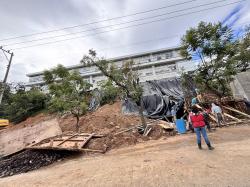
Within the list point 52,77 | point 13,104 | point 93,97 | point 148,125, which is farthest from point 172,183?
point 13,104

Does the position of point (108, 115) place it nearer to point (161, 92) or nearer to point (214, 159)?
point (161, 92)

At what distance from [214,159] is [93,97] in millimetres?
14092

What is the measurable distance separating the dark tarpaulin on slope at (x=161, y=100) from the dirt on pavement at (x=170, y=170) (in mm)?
5747

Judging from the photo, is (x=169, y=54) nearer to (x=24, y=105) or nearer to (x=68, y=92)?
(x=24, y=105)

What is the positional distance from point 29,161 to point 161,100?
30.2 ft

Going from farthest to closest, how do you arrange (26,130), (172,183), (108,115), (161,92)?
(161,92)
(108,115)
(26,130)
(172,183)

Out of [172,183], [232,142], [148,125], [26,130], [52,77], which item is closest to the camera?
[172,183]

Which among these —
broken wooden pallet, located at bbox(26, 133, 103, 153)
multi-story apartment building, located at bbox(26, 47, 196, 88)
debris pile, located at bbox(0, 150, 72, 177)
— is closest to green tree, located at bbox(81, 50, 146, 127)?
broken wooden pallet, located at bbox(26, 133, 103, 153)

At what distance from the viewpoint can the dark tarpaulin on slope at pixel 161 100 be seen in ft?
42.4

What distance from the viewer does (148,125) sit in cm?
1041

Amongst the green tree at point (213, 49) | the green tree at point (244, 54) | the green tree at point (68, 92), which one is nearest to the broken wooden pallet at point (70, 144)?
the green tree at point (68, 92)

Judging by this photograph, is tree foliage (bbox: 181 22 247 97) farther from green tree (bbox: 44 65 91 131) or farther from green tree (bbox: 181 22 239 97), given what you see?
green tree (bbox: 44 65 91 131)

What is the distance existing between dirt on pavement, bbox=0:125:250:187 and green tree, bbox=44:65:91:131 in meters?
5.13

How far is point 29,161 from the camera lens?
7695mm
